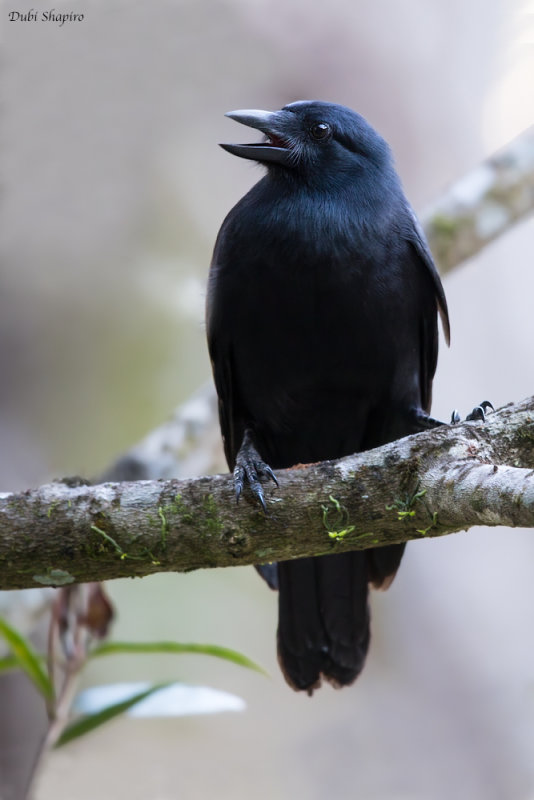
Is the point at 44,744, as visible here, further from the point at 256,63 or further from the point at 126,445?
the point at 256,63

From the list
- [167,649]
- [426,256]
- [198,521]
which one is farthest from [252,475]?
[426,256]

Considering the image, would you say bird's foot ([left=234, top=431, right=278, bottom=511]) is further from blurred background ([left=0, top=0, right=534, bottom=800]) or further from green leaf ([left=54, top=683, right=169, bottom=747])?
blurred background ([left=0, top=0, right=534, bottom=800])

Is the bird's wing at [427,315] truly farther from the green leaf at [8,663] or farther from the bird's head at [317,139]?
the green leaf at [8,663]

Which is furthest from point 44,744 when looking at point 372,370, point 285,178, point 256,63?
point 256,63

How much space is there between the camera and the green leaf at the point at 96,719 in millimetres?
2756

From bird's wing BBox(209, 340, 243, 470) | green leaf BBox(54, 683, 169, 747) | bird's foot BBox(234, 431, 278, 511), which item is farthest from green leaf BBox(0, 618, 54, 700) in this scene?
bird's wing BBox(209, 340, 243, 470)

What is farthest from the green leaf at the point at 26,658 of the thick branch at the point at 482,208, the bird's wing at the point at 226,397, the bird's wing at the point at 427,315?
the thick branch at the point at 482,208

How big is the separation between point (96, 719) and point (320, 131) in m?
2.13

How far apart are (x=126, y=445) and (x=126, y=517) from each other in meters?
3.08

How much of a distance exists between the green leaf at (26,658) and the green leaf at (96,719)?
0.14 meters

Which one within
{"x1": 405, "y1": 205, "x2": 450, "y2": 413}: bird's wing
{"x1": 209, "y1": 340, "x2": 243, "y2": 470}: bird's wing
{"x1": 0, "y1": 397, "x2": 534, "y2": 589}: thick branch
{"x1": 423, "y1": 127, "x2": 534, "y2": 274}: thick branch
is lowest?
{"x1": 0, "y1": 397, "x2": 534, "y2": 589}: thick branch

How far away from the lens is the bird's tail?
351cm

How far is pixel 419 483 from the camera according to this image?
2221mm

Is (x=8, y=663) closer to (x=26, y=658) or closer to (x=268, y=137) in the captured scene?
(x=26, y=658)
